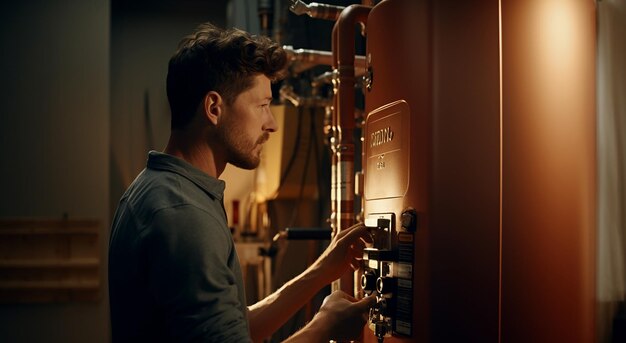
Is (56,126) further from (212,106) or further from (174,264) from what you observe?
(174,264)

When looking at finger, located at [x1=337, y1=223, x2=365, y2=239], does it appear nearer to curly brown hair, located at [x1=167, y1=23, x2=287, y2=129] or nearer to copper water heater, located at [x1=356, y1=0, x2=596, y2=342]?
copper water heater, located at [x1=356, y1=0, x2=596, y2=342]

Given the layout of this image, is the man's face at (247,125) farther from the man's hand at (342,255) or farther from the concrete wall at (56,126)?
the concrete wall at (56,126)

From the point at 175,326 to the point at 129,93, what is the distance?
407 cm

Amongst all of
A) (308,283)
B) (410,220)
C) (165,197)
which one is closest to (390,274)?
(410,220)

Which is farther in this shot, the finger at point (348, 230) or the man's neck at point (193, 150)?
the finger at point (348, 230)

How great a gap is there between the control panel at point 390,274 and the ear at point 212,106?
42 centimetres

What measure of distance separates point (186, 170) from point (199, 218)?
0.15m

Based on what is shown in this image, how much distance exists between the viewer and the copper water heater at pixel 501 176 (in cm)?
138

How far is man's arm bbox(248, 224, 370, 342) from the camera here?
5.59ft

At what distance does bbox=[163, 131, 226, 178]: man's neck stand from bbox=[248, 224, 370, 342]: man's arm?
0.41 meters

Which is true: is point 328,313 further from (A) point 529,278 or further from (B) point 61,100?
(B) point 61,100

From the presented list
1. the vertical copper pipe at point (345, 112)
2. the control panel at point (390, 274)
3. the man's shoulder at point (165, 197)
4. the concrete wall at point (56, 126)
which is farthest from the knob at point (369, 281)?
the concrete wall at point (56, 126)

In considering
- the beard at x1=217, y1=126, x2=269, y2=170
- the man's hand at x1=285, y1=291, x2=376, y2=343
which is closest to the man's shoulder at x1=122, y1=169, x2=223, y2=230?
the beard at x1=217, y1=126, x2=269, y2=170

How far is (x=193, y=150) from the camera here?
4.70 feet
